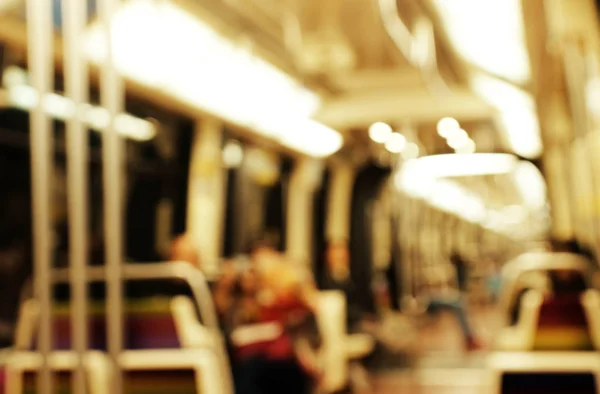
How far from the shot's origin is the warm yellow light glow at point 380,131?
350 inches

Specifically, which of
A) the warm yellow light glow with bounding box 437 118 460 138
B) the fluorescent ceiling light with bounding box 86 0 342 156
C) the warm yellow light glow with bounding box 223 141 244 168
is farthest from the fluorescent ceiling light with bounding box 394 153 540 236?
the warm yellow light glow with bounding box 223 141 244 168

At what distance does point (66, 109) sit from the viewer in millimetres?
2244

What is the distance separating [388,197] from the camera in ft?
31.7

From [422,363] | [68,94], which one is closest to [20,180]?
[68,94]

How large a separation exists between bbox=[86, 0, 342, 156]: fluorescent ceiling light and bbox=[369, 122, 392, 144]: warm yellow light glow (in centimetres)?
102

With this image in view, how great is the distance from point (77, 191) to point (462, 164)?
23.0ft

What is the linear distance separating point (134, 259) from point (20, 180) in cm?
170

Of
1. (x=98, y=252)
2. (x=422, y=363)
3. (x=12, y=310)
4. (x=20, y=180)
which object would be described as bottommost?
(x=422, y=363)

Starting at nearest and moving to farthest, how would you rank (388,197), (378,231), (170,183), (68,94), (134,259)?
(68,94)
(134,259)
(170,183)
(388,197)
(378,231)

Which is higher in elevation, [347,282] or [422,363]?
[347,282]

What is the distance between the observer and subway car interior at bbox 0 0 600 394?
6.93 feet

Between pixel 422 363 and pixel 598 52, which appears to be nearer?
pixel 598 52

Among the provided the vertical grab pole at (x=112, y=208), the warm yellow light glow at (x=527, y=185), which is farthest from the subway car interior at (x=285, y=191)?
the warm yellow light glow at (x=527, y=185)

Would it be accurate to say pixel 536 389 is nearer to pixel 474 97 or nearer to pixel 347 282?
pixel 347 282
